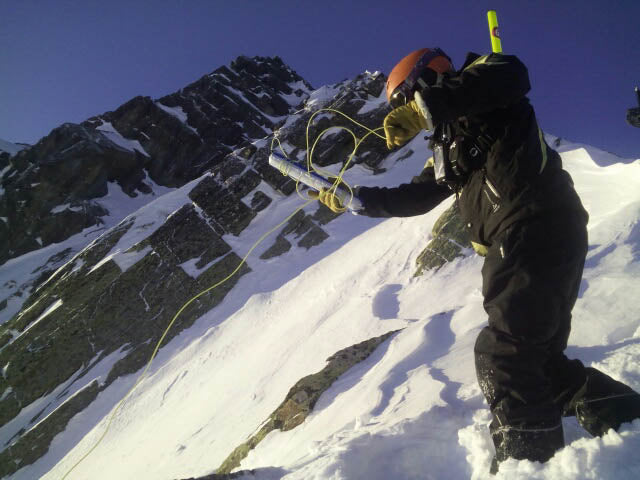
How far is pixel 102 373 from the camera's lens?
2041 cm

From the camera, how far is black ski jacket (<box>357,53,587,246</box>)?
204 centimetres

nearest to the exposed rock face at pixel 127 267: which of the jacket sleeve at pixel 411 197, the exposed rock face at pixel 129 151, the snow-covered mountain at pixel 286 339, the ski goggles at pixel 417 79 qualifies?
the snow-covered mountain at pixel 286 339

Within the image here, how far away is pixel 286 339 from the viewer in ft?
46.2

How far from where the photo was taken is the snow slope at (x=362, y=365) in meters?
2.34

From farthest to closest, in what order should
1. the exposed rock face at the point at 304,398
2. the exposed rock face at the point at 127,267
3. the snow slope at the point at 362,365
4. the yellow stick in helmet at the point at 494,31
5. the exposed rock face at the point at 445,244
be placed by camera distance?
the exposed rock face at the point at 127,267 → the exposed rock face at the point at 445,244 → the exposed rock face at the point at 304,398 → the yellow stick in helmet at the point at 494,31 → the snow slope at the point at 362,365

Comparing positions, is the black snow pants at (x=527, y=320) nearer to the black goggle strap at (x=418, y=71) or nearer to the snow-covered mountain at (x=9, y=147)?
the black goggle strap at (x=418, y=71)

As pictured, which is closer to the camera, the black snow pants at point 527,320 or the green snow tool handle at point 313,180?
the black snow pants at point 527,320

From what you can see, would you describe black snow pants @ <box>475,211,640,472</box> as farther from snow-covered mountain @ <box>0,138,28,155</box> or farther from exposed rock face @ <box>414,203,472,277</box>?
snow-covered mountain @ <box>0,138,28,155</box>

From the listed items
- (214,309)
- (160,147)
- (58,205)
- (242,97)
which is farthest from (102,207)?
(214,309)

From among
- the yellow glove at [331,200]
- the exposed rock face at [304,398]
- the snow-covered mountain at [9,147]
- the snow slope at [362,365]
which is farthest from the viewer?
the snow-covered mountain at [9,147]

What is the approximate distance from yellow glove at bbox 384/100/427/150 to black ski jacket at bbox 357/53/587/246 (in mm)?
251

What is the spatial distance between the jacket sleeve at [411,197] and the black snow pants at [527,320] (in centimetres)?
107

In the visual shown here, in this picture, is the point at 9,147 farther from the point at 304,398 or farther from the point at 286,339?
the point at 304,398

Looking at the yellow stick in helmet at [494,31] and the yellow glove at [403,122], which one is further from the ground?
the yellow stick in helmet at [494,31]
